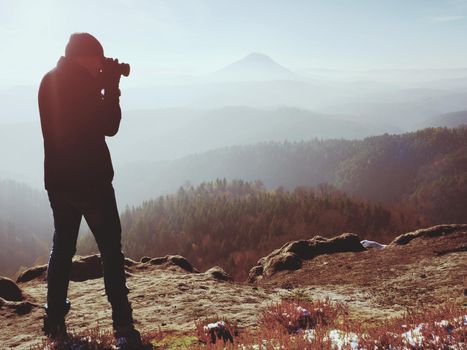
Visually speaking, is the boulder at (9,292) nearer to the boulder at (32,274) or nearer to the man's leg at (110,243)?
the boulder at (32,274)

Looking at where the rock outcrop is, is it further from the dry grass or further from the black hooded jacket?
the black hooded jacket

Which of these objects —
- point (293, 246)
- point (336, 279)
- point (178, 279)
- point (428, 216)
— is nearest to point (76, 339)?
point (178, 279)

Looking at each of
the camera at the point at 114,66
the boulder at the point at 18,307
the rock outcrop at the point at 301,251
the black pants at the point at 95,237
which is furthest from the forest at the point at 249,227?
the camera at the point at 114,66

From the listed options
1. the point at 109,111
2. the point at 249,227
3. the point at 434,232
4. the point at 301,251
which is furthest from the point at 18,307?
the point at 249,227

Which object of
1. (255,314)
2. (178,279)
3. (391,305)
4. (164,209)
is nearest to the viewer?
(255,314)

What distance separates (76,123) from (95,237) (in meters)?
1.34

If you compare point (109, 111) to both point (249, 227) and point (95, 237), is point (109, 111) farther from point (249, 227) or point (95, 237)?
point (249, 227)

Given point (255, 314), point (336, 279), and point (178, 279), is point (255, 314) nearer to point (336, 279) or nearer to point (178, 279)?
point (178, 279)

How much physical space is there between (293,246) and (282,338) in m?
7.13

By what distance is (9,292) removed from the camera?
720 cm

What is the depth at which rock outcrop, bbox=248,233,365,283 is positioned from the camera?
10.2 m

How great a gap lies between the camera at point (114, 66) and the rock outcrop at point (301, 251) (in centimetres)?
692

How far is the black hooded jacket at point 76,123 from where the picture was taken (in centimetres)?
428

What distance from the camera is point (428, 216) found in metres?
158
